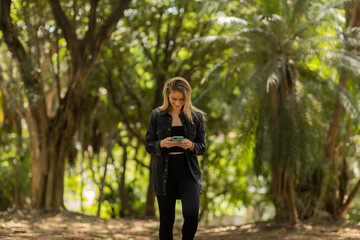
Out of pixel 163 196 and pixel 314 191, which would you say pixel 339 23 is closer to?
pixel 314 191

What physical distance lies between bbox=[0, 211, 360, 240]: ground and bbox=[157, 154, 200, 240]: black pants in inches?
105

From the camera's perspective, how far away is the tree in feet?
28.7

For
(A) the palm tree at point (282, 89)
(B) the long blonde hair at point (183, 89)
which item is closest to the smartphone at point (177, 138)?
(B) the long blonde hair at point (183, 89)

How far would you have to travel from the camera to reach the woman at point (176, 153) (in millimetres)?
3902

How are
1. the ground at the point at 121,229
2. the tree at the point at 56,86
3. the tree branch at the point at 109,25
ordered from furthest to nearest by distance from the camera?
the tree branch at the point at 109,25 → the tree at the point at 56,86 → the ground at the point at 121,229

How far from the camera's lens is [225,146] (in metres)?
11.5

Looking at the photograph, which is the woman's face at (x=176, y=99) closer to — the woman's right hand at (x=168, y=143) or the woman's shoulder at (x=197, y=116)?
the woman's shoulder at (x=197, y=116)

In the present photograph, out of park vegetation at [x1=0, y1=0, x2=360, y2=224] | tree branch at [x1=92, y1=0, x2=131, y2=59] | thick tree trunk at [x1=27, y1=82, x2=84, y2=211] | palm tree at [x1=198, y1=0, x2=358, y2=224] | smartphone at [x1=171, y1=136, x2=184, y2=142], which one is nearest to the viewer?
smartphone at [x1=171, y1=136, x2=184, y2=142]

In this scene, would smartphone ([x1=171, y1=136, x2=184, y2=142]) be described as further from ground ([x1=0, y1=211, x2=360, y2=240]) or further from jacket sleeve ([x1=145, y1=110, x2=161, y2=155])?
ground ([x1=0, y1=211, x2=360, y2=240])

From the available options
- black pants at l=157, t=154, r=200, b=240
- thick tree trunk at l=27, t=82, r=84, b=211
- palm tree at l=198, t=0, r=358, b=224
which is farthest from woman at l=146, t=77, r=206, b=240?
thick tree trunk at l=27, t=82, r=84, b=211

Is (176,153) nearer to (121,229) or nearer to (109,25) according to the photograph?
(121,229)

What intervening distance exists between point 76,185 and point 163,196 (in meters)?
10.8

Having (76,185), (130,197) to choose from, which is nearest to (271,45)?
(130,197)

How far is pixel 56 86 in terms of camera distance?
9859mm
